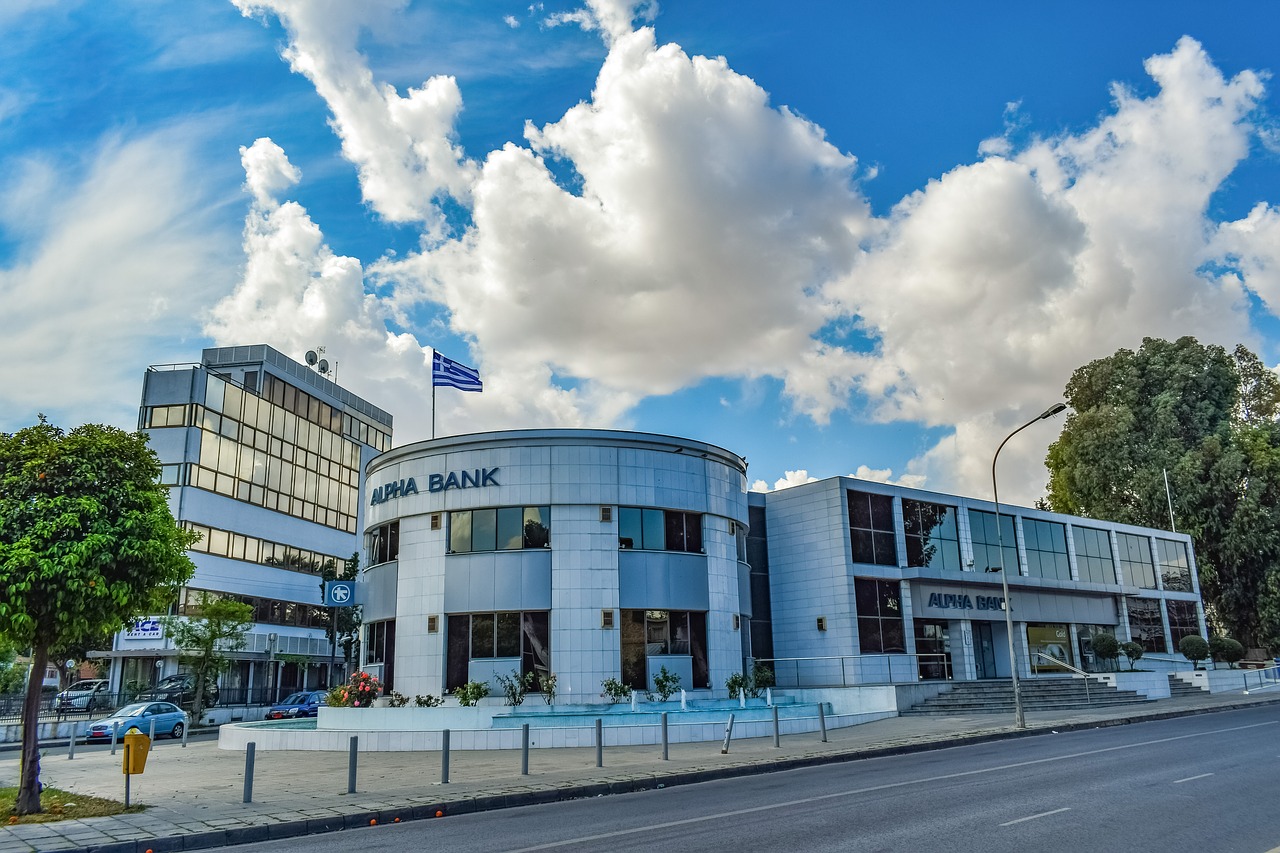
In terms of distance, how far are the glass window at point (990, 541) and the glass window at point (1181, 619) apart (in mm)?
14499

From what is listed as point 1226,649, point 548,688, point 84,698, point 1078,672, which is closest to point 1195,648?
point 1226,649

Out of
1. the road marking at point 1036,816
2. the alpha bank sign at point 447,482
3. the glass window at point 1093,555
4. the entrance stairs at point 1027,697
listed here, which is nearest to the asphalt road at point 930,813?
the road marking at point 1036,816

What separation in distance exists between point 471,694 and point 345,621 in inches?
1416

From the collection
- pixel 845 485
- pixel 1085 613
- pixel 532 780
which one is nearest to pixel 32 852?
pixel 532 780

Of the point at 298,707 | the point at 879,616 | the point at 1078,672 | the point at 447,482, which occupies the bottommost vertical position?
the point at 298,707

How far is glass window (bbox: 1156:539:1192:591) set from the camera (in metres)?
50.8

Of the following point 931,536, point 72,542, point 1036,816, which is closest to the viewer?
point 1036,816

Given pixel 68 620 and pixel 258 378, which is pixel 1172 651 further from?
pixel 258 378

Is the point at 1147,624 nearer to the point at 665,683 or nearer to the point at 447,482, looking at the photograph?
the point at 665,683

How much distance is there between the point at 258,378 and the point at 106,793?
1992 inches

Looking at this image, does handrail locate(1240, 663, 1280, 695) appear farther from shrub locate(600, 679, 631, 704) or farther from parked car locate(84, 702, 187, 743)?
parked car locate(84, 702, 187, 743)

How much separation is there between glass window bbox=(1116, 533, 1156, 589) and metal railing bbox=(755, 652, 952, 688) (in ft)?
57.9

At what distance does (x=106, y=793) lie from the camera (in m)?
15.7

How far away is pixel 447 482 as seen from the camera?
30.2 metres
